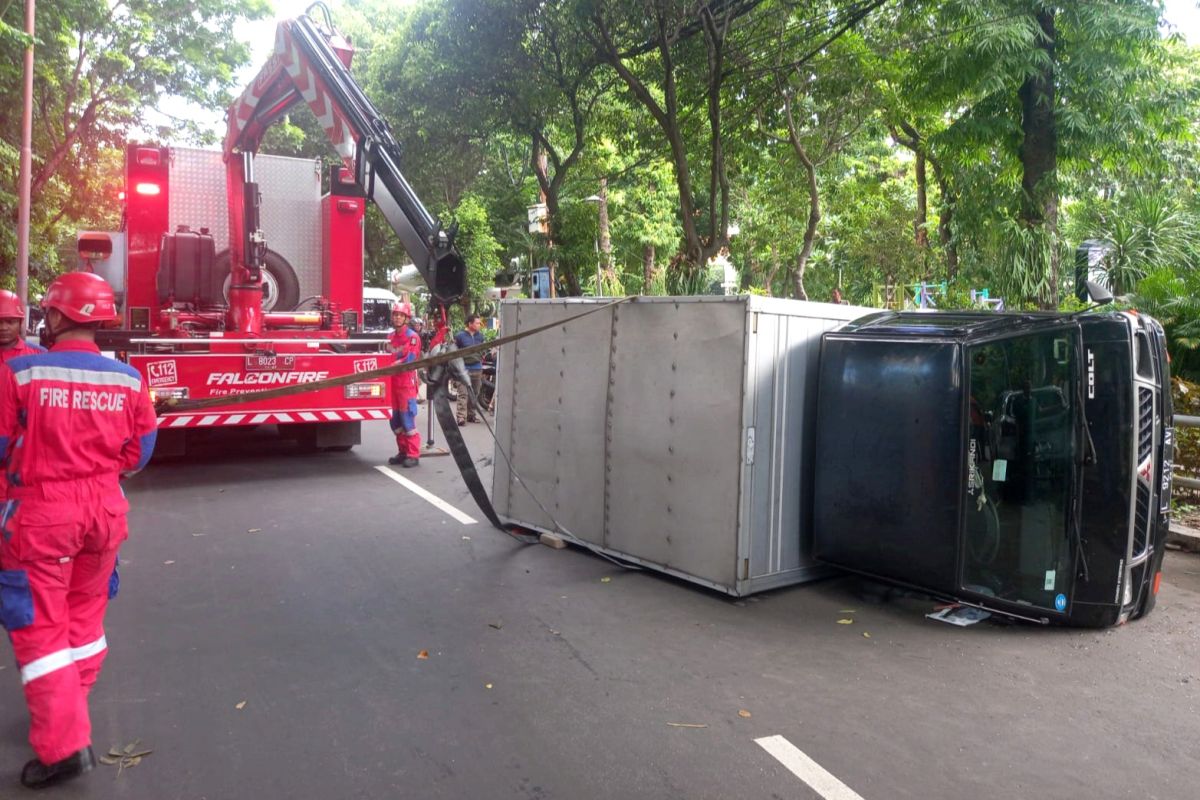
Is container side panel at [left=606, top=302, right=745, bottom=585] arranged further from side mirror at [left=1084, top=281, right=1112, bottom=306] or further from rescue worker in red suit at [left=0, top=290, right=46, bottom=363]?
rescue worker in red suit at [left=0, top=290, right=46, bottom=363]

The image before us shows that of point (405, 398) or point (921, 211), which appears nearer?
point (405, 398)

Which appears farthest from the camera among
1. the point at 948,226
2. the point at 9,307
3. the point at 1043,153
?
the point at 948,226

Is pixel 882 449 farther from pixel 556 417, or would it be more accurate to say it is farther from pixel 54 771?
pixel 54 771

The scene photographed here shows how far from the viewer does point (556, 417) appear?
273 inches

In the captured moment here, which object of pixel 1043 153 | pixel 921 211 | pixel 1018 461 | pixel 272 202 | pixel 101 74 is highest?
pixel 101 74

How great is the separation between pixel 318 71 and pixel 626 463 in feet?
12.8

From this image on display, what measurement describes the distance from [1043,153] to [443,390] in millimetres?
9477

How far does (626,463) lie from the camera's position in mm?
6270

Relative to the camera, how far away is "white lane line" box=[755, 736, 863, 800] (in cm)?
327

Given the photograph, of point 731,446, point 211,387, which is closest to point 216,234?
point 211,387

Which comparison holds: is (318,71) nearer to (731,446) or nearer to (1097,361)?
(731,446)

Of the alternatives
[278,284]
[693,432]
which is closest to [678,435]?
[693,432]

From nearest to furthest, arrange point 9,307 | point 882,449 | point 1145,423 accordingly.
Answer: point 1145,423 → point 9,307 → point 882,449

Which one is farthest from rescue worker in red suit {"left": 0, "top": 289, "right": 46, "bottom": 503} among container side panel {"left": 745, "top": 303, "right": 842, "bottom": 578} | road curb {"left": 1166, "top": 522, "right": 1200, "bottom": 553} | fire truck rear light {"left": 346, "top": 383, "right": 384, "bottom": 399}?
road curb {"left": 1166, "top": 522, "right": 1200, "bottom": 553}
